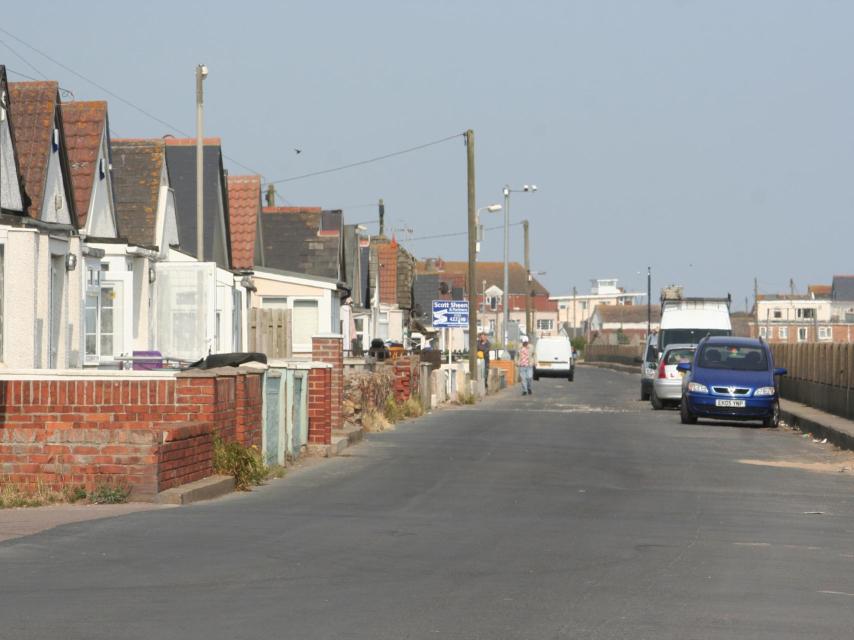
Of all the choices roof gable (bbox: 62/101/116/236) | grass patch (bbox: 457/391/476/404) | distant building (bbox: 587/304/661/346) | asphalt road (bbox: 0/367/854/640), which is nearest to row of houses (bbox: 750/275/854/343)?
distant building (bbox: 587/304/661/346)

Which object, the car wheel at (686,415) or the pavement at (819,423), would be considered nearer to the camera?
the pavement at (819,423)

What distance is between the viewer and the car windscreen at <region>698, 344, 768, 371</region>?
30.7 metres

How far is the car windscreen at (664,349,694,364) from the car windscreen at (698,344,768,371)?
6.17m

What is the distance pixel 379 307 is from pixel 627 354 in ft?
134

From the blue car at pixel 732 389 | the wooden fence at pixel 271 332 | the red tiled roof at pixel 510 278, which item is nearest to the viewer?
the blue car at pixel 732 389

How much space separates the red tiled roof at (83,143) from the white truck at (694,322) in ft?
66.2

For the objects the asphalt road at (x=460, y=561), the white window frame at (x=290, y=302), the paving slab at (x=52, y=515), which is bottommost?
the asphalt road at (x=460, y=561)

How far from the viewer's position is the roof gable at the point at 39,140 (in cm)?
2288

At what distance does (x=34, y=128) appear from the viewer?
77.0 ft

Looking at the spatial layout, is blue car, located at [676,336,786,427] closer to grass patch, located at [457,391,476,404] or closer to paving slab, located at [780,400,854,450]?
paving slab, located at [780,400,854,450]

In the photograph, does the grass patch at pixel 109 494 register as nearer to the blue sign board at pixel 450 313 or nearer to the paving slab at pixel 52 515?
the paving slab at pixel 52 515

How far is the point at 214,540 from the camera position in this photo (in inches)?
427

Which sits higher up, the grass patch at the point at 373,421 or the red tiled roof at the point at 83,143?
the red tiled roof at the point at 83,143

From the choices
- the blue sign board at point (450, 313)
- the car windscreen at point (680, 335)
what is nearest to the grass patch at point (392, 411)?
the car windscreen at point (680, 335)
